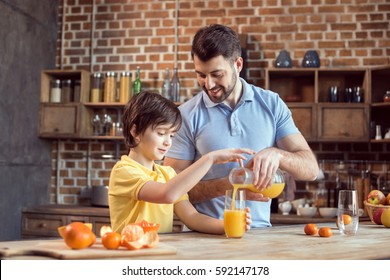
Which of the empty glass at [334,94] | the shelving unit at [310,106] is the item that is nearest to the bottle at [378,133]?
the shelving unit at [310,106]

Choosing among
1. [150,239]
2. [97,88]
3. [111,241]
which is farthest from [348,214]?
[97,88]

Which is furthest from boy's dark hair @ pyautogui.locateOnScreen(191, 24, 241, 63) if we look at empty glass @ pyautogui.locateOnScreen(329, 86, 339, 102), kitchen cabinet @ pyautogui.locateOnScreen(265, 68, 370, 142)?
empty glass @ pyautogui.locateOnScreen(329, 86, 339, 102)

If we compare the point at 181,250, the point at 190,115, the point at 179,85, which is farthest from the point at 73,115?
the point at 181,250

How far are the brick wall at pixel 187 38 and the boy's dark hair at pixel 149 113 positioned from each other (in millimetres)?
2638

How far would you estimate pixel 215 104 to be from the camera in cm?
224

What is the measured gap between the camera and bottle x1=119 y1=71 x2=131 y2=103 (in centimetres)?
448

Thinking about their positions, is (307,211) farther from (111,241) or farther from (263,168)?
(111,241)

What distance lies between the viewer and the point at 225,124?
2.22 m

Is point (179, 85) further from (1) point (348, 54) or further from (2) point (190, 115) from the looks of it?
(2) point (190, 115)

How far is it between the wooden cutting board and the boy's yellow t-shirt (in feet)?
1.34

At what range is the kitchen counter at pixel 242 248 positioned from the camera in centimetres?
132

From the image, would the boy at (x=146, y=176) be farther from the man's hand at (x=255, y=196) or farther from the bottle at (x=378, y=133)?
the bottle at (x=378, y=133)

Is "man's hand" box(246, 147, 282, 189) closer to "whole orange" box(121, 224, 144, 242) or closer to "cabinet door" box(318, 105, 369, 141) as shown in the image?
"whole orange" box(121, 224, 144, 242)
